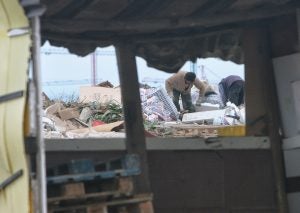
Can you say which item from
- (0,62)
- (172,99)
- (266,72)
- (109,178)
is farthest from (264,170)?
(172,99)

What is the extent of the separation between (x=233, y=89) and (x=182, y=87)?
1092mm

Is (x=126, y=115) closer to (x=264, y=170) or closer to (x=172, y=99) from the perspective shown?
(x=264, y=170)

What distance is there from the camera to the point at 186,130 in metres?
9.93

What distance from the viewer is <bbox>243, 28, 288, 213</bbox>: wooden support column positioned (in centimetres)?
797

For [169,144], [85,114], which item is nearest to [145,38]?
[169,144]

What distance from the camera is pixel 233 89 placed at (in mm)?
14047

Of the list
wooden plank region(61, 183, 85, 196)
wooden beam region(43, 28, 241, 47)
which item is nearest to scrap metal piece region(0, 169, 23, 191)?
wooden plank region(61, 183, 85, 196)

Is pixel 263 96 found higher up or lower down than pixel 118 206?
higher up

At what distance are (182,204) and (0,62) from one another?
4202mm

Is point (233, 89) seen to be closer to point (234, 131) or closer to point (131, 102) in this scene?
point (234, 131)

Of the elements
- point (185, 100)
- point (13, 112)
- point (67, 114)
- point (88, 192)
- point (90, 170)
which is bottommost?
point (88, 192)

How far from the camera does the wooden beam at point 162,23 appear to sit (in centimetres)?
664

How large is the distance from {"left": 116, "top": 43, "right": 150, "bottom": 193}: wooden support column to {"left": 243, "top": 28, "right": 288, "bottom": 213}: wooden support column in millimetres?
1308

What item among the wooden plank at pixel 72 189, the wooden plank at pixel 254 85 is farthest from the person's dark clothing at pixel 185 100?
the wooden plank at pixel 72 189
